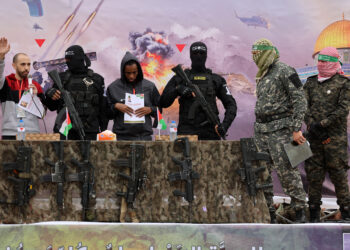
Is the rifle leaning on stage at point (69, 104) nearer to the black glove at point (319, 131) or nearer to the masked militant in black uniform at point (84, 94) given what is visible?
the masked militant in black uniform at point (84, 94)

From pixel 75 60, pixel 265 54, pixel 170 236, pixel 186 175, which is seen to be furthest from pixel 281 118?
pixel 75 60

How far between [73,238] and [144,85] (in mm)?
1761

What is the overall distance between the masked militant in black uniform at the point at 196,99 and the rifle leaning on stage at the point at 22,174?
151 centimetres

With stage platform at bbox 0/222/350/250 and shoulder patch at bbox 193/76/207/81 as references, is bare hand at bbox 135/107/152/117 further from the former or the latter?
stage platform at bbox 0/222/350/250

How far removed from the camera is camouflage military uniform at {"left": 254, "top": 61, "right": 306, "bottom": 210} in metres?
3.15

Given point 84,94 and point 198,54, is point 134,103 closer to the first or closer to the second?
point 84,94

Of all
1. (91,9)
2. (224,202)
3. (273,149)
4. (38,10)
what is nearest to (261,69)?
(273,149)

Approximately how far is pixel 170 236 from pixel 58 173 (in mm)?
778

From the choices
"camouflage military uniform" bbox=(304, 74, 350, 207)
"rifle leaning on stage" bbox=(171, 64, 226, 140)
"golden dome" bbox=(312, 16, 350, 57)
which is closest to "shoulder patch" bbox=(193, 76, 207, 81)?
"rifle leaning on stage" bbox=(171, 64, 226, 140)

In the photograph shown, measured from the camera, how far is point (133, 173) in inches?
99.0

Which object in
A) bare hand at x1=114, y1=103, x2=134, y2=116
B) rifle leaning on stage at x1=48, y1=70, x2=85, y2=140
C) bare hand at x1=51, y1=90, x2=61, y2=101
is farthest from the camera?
bare hand at x1=114, y1=103, x2=134, y2=116

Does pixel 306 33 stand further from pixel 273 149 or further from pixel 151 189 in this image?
pixel 151 189

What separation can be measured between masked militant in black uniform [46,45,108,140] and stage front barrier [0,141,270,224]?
3.49 ft

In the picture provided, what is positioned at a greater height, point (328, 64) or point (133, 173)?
point (328, 64)
